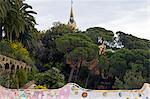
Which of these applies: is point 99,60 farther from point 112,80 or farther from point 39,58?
point 39,58

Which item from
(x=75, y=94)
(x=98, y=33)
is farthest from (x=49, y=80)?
(x=75, y=94)

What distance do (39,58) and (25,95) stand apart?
2764 centimetres

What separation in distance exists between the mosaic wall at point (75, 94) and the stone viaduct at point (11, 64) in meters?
15.7

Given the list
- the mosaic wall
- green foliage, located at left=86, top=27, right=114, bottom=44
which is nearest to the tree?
green foliage, located at left=86, top=27, right=114, bottom=44

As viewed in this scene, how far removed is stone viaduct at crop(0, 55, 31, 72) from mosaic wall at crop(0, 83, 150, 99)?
619 inches

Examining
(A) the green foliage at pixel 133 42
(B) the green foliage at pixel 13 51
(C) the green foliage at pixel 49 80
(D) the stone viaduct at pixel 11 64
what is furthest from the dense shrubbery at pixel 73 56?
(C) the green foliage at pixel 49 80

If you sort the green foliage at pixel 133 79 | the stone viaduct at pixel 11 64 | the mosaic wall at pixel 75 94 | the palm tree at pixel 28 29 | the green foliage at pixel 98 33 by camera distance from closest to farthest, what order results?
1. the mosaic wall at pixel 75 94
2. the stone viaduct at pixel 11 64
3. the green foliage at pixel 133 79
4. the palm tree at pixel 28 29
5. the green foliage at pixel 98 33

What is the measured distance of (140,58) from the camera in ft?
98.5

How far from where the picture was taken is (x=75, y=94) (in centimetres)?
691

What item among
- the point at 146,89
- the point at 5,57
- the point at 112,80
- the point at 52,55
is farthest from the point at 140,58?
the point at 146,89

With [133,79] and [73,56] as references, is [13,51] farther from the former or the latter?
[133,79]

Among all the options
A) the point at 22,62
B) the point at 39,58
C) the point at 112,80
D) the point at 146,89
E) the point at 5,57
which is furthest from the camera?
the point at 39,58

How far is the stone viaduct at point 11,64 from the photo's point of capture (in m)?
23.1

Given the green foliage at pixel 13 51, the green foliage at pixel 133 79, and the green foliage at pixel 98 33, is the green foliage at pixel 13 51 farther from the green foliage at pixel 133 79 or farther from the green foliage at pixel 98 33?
the green foliage at pixel 98 33
